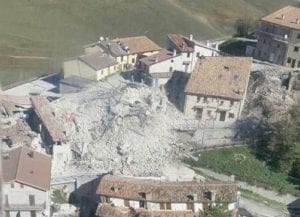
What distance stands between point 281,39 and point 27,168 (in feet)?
57.3

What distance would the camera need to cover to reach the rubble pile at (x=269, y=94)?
25.5 m

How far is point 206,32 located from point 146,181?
89.1 ft

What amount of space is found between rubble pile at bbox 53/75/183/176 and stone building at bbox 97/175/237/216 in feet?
8.32

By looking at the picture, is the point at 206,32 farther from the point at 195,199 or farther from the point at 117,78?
the point at 195,199

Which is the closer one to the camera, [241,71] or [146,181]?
[146,181]

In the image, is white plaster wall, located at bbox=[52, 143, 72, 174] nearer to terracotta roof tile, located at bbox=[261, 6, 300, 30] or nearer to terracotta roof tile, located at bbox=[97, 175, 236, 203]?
terracotta roof tile, located at bbox=[97, 175, 236, 203]

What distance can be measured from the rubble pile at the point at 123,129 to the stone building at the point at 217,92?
44.8 inches

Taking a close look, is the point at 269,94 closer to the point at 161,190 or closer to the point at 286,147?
the point at 286,147

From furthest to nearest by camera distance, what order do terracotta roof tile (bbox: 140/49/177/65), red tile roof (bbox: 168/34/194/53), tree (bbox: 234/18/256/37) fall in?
tree (bbox: 234/18/256/37) < red tile roof (bbox: 168/34/194/53) < terracotta roof tile (bbox: 140/49/177/65)

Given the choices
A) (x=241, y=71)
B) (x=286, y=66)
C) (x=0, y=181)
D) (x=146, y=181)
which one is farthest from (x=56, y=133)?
(x=0, y=181)

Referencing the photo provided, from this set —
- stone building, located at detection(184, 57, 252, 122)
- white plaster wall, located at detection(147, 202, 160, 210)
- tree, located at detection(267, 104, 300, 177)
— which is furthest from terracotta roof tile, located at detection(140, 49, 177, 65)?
white plaster wall, located at detection(147, 202, 160, 210)

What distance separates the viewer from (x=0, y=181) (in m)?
3.79

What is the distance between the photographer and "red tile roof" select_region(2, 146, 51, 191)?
60.6 feet

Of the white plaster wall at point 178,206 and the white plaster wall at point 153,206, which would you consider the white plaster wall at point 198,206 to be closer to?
the white plaster wall at point 178,206
